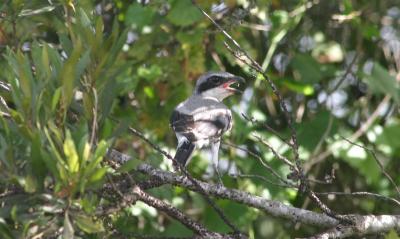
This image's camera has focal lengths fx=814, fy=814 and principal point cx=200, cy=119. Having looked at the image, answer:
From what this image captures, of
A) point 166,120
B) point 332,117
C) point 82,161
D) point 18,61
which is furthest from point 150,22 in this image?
point 82,161

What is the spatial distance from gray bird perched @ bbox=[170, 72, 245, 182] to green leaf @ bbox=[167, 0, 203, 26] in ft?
2.02

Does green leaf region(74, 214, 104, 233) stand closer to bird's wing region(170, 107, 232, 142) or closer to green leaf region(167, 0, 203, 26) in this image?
bird's wing region(170, 107, 232, 142)

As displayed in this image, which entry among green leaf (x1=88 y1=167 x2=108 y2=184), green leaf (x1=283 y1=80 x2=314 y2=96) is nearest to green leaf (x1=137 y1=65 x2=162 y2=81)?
green leaf (x1=283 y1=80 x2=314 y2=96)

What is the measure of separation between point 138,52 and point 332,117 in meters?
1.82

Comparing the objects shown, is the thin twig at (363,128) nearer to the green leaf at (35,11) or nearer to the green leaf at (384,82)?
the green leaf at (384,82)

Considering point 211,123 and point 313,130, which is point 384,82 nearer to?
point 313,130

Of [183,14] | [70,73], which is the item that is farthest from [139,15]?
[70,73]

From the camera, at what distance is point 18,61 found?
10.3ft

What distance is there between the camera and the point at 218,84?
670 centimetres

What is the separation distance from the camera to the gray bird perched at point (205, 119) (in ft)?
17.7

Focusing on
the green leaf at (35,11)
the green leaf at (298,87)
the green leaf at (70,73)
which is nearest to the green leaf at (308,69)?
the green leaf at (298,87)

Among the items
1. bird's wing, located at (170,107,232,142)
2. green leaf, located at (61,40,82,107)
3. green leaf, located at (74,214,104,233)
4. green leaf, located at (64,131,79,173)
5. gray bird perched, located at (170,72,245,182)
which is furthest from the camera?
bird's wing, located at (170,107,232,142)

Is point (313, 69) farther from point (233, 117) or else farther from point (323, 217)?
point (323, 217)

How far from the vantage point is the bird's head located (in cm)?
666
